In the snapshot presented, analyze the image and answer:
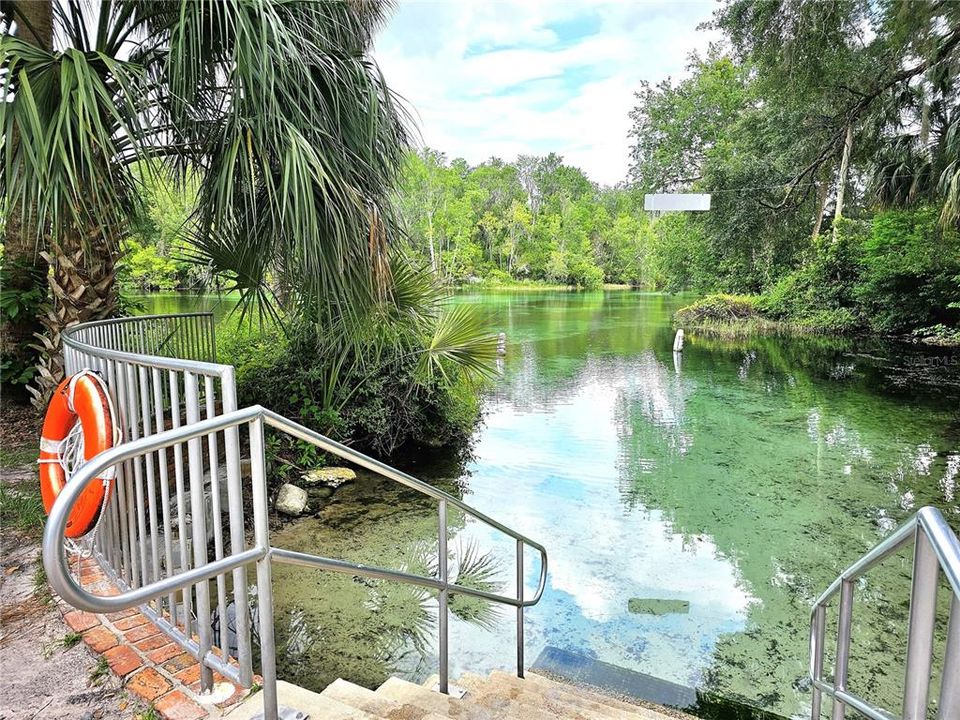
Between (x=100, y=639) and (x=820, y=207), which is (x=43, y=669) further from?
(x=820, y=207)

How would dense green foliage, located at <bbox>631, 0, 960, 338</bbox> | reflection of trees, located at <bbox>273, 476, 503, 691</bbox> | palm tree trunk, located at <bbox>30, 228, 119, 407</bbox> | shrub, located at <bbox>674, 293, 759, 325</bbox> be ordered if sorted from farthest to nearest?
shrub, located at <bbox>674, 293, 759, 325</bbox> → dense green foliage, located at <bbox>631, 0, 960, 338</bbox> → palm tree trunk, located at <bbox>30, 228, 119, 407</bbox> → reflection of trees, located at <bbox>273, 476, 503, 691</bbox>

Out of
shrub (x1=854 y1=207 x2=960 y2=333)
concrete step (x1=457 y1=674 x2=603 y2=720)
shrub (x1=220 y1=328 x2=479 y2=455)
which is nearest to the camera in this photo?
concrete step (x1=457 y1=674 x2=603 y2=720)

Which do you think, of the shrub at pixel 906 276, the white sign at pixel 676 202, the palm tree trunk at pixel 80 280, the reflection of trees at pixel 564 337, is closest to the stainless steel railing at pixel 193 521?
the palm tree trunk at pixel 80 280

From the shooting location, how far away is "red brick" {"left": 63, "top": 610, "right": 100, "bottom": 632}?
1.91 meters

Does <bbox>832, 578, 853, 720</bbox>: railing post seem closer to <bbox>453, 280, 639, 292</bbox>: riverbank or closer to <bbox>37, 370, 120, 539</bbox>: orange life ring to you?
<bbox>37, 370, 120, 539</bbox>: orange life ring

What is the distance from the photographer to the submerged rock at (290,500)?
5.12m

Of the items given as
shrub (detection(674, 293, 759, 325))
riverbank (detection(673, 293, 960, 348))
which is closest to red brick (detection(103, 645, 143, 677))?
riverbank (detection(673, 293, 960, 348))

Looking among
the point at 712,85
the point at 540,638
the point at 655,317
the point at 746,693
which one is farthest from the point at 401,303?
the point at 712,85

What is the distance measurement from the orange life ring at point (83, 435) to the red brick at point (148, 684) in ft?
1.40

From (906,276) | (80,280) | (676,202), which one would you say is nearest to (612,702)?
(80,280)

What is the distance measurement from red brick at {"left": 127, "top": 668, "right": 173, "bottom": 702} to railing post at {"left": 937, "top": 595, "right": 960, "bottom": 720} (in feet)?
5.43

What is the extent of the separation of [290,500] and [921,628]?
4897mm

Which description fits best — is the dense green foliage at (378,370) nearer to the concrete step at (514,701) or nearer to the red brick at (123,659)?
the concrete step at (514,701)

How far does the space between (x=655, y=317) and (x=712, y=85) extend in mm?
9554
